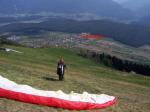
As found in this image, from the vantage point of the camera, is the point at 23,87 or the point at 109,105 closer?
the point at 23,87

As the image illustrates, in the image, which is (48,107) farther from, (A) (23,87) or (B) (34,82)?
(B) (34,82)

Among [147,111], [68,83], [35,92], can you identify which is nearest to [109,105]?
[147,111]

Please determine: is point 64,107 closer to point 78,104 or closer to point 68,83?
point 78,104

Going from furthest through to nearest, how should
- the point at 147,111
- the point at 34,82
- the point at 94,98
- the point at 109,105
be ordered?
1. the point at 34,82
2. the point at 147,111
3. the point at 109,105
4. the point at 94,98

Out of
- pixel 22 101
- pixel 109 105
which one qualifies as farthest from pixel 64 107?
pixel 109 105

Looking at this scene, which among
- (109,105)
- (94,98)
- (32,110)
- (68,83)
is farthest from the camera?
(68,83)

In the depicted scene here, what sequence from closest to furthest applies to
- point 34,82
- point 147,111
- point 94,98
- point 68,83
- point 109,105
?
point 94,98
point 109,105
point 147,111
point 34,82
point 68,83

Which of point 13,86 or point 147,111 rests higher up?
point 13,86

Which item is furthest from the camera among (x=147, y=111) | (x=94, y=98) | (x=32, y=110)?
(x=147, y=111)

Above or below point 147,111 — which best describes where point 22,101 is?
above
